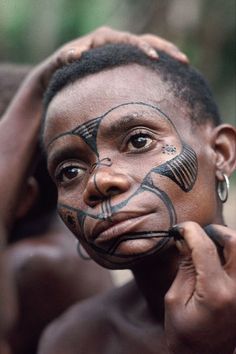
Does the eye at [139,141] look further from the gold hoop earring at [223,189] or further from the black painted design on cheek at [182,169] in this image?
the gold hoop earring at [223,189]

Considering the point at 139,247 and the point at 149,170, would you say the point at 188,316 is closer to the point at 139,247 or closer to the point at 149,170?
the point at 139,247

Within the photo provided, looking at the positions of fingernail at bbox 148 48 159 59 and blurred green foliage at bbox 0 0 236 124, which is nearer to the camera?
fingernail at bbox 148 48 159 59

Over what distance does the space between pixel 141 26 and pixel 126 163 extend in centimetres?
666

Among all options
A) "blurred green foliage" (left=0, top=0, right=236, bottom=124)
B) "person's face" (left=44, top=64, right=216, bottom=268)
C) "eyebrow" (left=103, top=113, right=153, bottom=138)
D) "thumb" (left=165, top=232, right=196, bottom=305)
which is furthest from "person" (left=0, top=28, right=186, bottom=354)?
"blurred green foliage" (left=0, top=0, right=236, bottom=124)

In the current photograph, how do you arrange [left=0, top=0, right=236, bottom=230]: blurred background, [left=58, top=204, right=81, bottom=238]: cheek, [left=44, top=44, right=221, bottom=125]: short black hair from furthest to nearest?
1. [left=0, top=0, right=236, bottom=230]: blurred background
2. [left=44, top=44, right=221, bottom=125]: short black hair
3. [left=58, top=204, right=81, bottom=238]: cheek

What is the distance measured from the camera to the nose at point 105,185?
3176 mm

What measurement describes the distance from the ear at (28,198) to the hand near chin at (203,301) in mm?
1806

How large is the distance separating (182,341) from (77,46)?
5.07ft

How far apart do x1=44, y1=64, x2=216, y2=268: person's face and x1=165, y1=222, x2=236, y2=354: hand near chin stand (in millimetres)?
327

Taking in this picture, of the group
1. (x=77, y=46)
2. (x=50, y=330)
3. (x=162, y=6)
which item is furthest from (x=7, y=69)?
(x=162, y=6)

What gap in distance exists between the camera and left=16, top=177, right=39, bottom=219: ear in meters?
4.59

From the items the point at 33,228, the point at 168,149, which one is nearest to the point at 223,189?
the point at 168,149

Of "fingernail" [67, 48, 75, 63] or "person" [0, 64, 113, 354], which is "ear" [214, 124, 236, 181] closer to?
"fingernail" [67, 48, 75, 63]

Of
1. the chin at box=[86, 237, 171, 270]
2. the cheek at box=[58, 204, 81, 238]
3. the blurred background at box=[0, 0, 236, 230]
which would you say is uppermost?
the chin at box=[86, 237, 171, 270]
